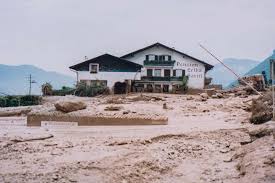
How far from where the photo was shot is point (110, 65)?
53.5 meters

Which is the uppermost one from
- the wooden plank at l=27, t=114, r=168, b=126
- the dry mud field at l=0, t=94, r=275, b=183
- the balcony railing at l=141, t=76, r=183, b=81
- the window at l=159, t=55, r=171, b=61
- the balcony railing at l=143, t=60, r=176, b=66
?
the window at l=159, t=55, r=171, b=61

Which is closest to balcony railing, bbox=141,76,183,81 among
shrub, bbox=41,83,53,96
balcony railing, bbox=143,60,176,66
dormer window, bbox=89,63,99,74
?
balcony railing, bbox=143,60,176,66

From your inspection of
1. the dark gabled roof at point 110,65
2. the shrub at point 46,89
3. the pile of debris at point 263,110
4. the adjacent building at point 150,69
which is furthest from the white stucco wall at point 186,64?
the pile of debris at point 263,110

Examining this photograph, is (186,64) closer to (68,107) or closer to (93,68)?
(93,68)

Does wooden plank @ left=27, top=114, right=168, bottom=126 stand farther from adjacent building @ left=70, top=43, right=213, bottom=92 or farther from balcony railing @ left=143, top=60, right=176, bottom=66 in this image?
balcony railing @ left=143, top=60, right=176, bottom=66

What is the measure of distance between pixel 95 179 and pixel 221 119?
11.0 meters

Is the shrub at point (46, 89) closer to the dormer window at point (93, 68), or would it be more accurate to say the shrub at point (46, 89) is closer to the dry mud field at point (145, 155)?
the dormer window at point (93, 68)

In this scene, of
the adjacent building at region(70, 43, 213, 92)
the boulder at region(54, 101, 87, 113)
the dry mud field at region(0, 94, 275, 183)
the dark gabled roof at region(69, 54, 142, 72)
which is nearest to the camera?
the dry mud field at region(0, 94, 275, 183)

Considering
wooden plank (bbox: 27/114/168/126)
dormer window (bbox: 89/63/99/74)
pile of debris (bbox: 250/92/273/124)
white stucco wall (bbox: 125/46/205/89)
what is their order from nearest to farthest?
pile of debris (bbox: 250/92/273/124), wooden plank (bbox: 27/114/168/126), dormer window (bbox: 89/63/99/74), white stucco wall (bbox: 125/46/205/89)

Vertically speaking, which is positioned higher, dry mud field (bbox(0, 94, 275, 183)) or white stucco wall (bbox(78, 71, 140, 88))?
white stucco wall (bbox(78, 71, 140, 88))

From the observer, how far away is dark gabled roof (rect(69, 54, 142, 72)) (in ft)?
175

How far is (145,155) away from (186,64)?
44901 millimetres

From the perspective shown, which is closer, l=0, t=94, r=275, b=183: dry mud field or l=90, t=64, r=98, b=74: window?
l=0, t=94, r=275, b=183: dry mud field

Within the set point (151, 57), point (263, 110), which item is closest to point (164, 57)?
point (151, 57)
